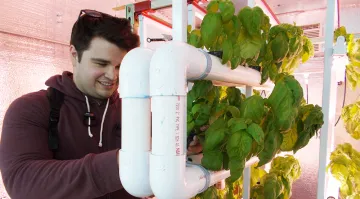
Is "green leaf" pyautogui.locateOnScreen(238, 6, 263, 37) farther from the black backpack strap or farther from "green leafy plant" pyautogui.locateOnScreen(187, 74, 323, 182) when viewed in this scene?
the black backpack strap

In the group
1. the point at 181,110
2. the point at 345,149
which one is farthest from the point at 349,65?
the point at 181,110

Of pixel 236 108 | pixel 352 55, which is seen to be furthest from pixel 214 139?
pixel 352 55

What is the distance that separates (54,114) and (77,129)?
4.0 inches

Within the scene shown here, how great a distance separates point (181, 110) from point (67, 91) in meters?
0.63

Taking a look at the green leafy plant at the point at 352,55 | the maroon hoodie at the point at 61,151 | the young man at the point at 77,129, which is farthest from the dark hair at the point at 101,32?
the green leafy plant at the point at 352,55

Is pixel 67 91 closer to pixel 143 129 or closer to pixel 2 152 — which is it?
pixel 2 152

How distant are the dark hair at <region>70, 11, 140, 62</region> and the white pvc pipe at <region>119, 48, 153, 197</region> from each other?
452 mm

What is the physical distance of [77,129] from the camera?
99 centimetres

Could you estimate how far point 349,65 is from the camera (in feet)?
3.64

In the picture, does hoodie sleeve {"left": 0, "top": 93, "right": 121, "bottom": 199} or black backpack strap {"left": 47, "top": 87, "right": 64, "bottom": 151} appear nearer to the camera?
hoodie sleeve {"left": 0, "top": 93, "right": 121, "bottom": 199}

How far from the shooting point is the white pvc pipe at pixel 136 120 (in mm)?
523

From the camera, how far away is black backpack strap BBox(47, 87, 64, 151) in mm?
883

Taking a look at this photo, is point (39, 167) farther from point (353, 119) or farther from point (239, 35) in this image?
point (353, 119)

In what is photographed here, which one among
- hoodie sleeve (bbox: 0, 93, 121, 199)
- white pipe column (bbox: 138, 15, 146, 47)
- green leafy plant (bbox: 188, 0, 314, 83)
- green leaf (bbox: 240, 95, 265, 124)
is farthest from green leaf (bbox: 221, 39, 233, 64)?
white pipe column (bbox: 138, 15, 146, 47)
